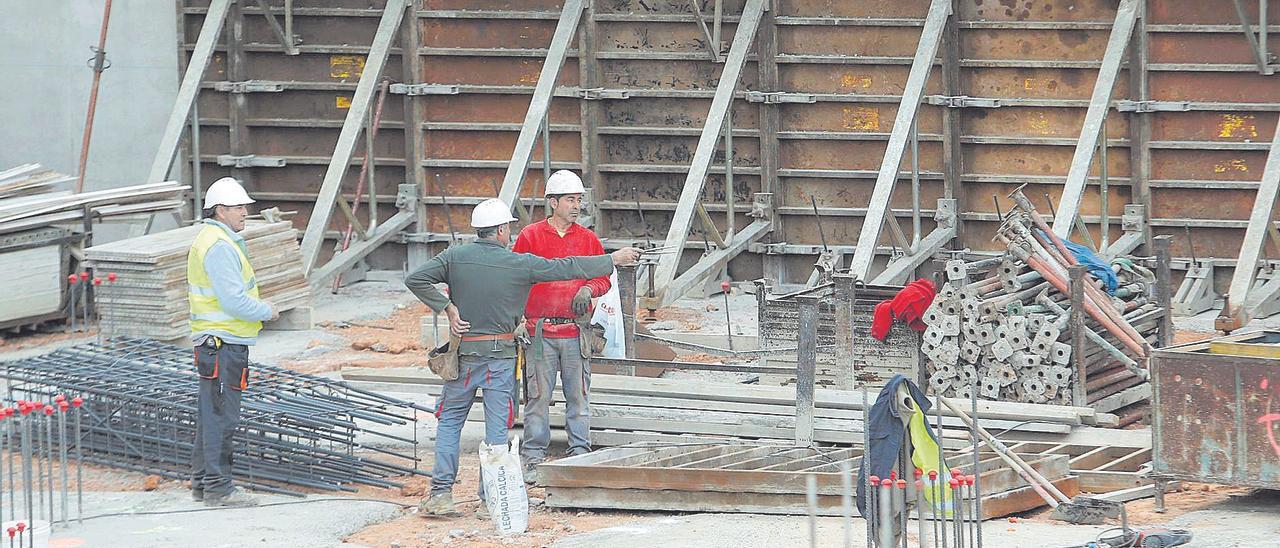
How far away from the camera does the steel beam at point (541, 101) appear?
15844 millimetres

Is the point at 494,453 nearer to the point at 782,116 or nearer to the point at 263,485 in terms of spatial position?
the point at 263,485

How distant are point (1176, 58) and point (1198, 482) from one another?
775cm

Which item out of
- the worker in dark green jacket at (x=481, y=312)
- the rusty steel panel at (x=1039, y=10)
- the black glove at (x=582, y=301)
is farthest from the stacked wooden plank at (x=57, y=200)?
the rusty steel panel at (x=1039, y=10)

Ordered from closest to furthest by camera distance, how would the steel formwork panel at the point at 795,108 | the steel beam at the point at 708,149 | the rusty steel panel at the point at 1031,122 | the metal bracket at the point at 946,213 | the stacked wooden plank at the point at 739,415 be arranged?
the stacked wooden plank at the point at 739,415 < the steel beam at the point at 708,149 < the steel formwork panel at the point at 795,108 < the rusty steel panel at the point at 1031,122 < the metal bracket at the point at 946,213

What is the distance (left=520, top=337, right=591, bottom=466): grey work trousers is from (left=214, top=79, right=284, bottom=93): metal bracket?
327 inches

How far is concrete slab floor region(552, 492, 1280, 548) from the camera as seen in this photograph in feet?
27.6

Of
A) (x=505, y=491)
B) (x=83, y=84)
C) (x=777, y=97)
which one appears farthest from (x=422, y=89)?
(x=505, y=491)

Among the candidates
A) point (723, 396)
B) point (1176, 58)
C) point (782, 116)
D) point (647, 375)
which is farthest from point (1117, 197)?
point (723, 396)

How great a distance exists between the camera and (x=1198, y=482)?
9.00 m

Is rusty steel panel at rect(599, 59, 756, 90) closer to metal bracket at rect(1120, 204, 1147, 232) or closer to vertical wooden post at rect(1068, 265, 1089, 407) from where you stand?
metal bracket at rect(1120, 204, 1147, 232)

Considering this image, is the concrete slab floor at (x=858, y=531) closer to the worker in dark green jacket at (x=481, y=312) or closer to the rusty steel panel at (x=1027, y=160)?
the worker in dark green jacket at (x=481, y=312)

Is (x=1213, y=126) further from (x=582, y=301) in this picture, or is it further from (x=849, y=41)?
(x=582, y=301)

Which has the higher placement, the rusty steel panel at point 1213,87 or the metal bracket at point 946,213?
the rusty steel panel at point 1213,87

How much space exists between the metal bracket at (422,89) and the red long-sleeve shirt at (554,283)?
726cm
